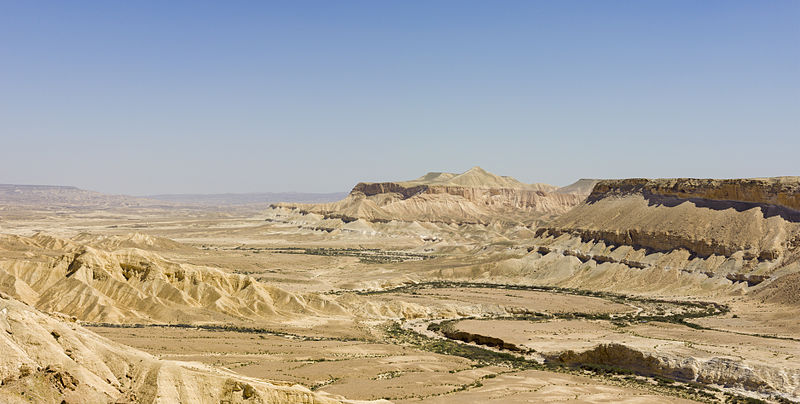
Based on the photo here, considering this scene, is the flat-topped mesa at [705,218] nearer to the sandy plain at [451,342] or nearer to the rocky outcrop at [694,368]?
the sandy plain at [451,342]

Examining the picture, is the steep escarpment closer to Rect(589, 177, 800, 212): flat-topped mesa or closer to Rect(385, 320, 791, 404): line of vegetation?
Rect(589, 177, 800, 212): flat-topped mesa

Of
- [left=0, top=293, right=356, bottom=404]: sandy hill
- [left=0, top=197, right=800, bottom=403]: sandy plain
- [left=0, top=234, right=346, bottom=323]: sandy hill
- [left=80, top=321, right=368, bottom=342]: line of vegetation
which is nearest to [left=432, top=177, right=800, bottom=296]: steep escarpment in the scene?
[left=0, top=197, right=800, bottom=403]: sandy plain

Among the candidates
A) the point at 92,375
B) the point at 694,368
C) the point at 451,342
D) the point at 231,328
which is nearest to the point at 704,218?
the point at 451,342

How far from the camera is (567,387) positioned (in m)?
36.5

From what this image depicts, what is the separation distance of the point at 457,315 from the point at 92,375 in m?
51.2

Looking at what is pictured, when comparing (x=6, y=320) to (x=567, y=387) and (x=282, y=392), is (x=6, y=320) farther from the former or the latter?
(x=567, y=387)

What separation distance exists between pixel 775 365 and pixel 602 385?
11.2 meters

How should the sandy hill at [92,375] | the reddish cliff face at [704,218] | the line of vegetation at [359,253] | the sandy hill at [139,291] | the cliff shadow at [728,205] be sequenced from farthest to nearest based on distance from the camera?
1. the line of vegetation at [359,253]
2. the cliff shadow at [728,205]
3. the reddish cliff face at [704,218]
4. the sandy hill at [139,291]
5. the sandy hill at [92,375]

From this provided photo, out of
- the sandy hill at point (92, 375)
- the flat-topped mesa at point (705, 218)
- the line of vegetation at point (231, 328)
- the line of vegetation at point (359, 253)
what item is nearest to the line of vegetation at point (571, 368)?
the line of vegetation at point (231, 328)

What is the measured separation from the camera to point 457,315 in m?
69.4

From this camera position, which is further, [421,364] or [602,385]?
[421,364]

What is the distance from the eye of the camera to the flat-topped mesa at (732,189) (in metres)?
88.0

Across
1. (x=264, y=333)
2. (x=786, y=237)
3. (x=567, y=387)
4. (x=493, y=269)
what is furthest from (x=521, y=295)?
(x=567, y=387)

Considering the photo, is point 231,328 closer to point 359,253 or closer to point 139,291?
point 139,291
